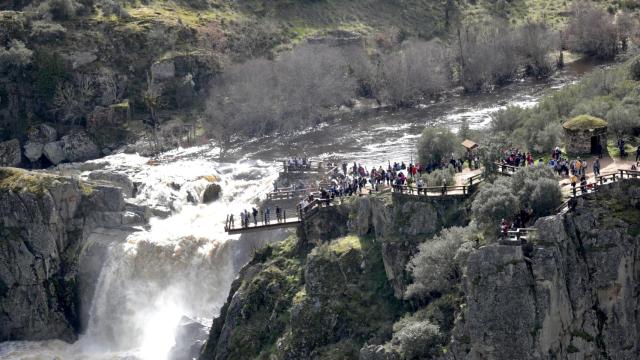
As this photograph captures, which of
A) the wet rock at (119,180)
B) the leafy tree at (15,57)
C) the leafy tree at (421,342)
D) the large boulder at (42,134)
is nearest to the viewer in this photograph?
the leafy tree at (421,342)

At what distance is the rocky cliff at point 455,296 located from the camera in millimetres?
53938

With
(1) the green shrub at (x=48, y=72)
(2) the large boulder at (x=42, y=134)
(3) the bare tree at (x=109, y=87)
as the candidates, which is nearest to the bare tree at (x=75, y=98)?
(1) the green shrub at (x=48, y=72)

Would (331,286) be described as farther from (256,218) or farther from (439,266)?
(256,218)

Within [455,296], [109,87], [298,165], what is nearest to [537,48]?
[298,165]

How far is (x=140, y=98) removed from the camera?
400 ft

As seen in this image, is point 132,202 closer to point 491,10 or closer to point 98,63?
point 98,63

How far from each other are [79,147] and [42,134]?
15.7 ft

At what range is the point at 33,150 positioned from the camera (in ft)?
370

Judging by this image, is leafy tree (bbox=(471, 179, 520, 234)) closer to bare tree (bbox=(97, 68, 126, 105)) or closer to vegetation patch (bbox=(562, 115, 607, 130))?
vegetation patch (bbox=(562, 115, 607, 130))

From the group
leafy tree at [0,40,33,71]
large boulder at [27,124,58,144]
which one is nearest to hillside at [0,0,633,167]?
leafy tree at [0,40,33,71]

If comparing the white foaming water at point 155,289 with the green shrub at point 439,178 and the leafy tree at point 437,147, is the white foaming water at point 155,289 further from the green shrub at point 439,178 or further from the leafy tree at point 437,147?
the green shrub at point 439,178

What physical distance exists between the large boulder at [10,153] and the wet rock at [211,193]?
2913 centimetres

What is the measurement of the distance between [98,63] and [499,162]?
68.3m

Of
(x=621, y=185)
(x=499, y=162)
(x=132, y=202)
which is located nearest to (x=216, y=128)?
(x=132, y=202)
